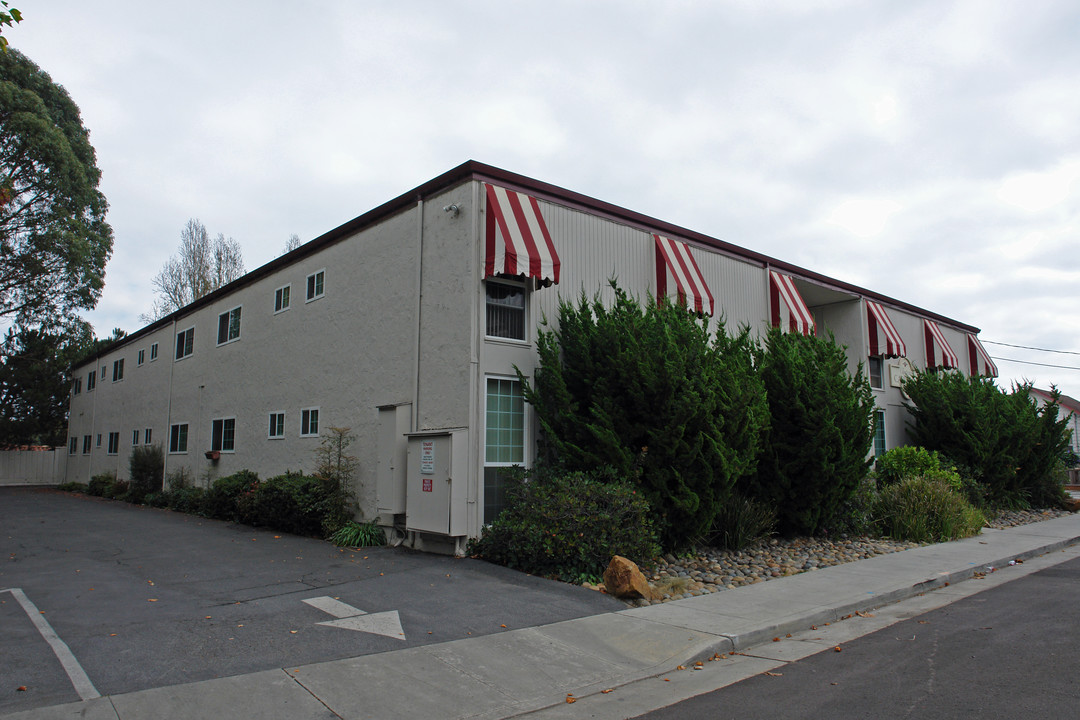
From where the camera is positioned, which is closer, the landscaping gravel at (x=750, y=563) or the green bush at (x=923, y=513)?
the landscaping gravel at (x=750, y=563)

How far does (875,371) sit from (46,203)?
2714 centimetres

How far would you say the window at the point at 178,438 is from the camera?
21469mm

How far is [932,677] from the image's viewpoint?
5.65m

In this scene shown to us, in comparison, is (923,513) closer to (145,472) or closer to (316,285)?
(316,285)

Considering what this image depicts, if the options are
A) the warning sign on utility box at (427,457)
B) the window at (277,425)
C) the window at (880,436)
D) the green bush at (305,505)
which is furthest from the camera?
the window at (880,436)

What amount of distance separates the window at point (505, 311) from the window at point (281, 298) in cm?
705

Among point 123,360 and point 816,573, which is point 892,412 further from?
point 123,360

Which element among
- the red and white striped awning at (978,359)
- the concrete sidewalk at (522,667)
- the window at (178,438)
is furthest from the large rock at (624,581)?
the red and white striped awning at (978,359)

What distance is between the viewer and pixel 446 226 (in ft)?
39.7

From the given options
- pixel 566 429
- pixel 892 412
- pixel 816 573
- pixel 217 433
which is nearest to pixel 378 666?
pixel 566 429

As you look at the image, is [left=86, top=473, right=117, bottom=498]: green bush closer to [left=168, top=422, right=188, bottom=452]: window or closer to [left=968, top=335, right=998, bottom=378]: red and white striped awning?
[left=168, top=422, right=188, bottom=452]: window

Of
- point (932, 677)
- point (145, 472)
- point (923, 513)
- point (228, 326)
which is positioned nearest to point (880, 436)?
point (923, 513)

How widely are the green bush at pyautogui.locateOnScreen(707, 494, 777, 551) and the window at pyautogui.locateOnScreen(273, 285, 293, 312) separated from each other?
433 inches

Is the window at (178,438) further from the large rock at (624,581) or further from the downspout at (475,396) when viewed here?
the large rock at (624,581)
